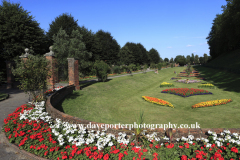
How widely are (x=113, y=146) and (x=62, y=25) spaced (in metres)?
33.4

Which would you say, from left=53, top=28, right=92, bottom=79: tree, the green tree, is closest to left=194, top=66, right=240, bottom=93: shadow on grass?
the green tree

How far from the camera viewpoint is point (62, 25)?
32.5 meters

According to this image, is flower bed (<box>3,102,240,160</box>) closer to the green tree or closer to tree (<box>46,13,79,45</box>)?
the green tree

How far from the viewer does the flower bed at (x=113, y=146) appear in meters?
4.05

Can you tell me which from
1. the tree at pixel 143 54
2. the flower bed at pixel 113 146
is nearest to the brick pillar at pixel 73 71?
the flower bed at pixel 113 146

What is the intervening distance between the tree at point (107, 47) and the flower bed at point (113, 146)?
4213 centimetres

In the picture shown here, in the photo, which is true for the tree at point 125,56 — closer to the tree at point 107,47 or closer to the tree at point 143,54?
the tree at point 107,47

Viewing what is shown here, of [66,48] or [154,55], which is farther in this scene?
[154,55]

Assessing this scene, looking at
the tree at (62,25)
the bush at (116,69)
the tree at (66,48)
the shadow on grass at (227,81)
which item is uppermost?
the tree at (62,25)

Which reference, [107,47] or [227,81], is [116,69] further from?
[227,81]

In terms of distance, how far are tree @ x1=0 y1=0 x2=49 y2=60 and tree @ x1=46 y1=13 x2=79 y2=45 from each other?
342 inches

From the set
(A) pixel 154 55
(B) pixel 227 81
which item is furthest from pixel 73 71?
(A) pixel 154 55

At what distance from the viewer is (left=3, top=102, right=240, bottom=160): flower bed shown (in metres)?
4.05

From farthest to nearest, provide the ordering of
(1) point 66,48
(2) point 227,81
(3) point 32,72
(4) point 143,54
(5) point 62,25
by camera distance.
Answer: (4) point 143,54
(5) point 62,25
(1) point 66,48
(2) point 227,81
(3) point 32,72
